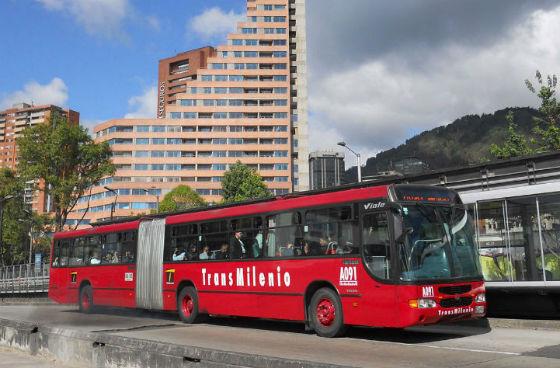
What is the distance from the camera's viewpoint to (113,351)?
8883 mm

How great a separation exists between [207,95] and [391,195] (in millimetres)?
113417

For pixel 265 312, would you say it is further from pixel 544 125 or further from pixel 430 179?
pixel 544 125

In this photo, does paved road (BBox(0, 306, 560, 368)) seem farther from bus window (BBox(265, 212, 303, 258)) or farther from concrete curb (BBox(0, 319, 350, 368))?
concrete curb (BBox(0, 319, 350, 368))

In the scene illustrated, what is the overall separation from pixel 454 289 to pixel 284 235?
4120 millimetres

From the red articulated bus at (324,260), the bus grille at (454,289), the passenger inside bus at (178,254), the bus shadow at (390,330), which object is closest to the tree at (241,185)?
the red articulated bus at (324,260)

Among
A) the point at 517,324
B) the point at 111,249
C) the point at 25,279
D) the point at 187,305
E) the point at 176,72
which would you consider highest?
the point at 176,72

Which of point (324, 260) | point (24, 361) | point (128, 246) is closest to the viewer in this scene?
point (24, 361)

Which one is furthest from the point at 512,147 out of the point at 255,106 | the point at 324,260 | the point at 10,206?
the point at 255,106

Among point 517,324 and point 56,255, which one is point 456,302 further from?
point 56,255

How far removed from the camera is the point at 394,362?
27.8 feet

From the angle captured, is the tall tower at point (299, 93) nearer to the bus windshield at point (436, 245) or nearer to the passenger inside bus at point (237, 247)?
the passenger inside bus at point (237, 247)

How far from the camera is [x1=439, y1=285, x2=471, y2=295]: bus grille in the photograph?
34.3 ft

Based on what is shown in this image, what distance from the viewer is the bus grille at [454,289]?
1045 centimetres

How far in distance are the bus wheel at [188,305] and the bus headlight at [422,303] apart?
24.0 ft
